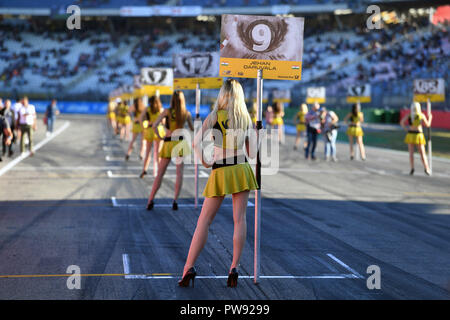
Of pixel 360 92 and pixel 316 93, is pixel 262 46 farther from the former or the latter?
pixel 316 93

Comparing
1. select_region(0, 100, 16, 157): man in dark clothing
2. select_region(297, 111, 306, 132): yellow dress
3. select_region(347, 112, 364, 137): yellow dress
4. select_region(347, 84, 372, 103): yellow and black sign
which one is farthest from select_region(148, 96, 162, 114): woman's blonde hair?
select_region(297, 111, 306, 132): yellow dress

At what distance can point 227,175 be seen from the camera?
6082 mm

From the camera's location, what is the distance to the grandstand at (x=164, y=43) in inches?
2080

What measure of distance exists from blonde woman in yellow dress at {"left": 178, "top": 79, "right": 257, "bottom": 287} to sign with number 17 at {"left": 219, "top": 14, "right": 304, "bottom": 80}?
0.84 meters

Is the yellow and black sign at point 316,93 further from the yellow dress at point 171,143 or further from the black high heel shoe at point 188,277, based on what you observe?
the black high heel shoe at point 188,277

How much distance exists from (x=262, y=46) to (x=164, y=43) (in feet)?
209

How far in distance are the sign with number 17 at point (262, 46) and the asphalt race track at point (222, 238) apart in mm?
2183

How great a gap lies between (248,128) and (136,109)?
1407 centimetres

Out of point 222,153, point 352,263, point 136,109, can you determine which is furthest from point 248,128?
point 136,109

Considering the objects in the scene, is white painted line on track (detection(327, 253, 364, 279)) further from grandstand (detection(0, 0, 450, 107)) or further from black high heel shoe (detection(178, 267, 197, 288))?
grandstand (detection(0, 0, 450, 107))

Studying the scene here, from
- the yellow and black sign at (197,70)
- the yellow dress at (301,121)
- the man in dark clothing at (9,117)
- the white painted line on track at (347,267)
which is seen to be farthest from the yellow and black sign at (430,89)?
the man in dark clothing at (9,117)

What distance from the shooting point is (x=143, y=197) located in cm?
→ 1264

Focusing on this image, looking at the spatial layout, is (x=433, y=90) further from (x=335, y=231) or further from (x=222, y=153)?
(x=222, y=153)

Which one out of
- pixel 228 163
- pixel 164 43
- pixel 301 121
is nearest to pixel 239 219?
pixel 228 163
